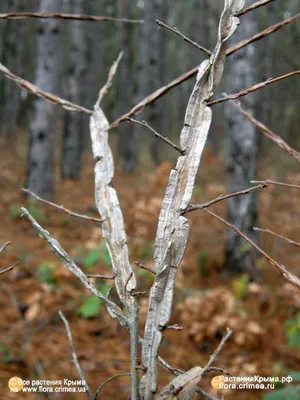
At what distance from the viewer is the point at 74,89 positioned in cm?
1088

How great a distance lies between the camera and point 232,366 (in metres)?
3.28

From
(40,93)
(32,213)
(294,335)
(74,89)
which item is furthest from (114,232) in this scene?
(74,89)

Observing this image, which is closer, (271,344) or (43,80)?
(271,344)

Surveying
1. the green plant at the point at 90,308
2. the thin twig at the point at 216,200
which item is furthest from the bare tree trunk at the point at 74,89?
the thin twig at the point at 216,200

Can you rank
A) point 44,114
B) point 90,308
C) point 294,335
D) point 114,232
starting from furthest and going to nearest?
point 44,114 < point 90,308 < point 294,335 < point 114,232

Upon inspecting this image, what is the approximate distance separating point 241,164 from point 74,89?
6.79 meters

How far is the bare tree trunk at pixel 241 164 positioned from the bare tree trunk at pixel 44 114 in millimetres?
3384

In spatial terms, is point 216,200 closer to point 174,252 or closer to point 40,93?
point 174,252

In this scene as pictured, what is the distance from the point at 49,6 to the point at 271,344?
233 inches

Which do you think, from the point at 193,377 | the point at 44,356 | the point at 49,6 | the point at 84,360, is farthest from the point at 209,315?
the point at 49,6

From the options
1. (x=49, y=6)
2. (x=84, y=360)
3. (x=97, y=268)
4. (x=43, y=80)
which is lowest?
(x=84, y=360)

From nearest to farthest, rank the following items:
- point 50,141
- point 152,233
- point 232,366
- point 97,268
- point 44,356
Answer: point 44,356, point 232,366, point 97,268, point 152,233, point 50,141

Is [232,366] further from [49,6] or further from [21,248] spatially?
[49,6]

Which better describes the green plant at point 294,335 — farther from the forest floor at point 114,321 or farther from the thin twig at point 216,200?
the thin twig at point 216,200
